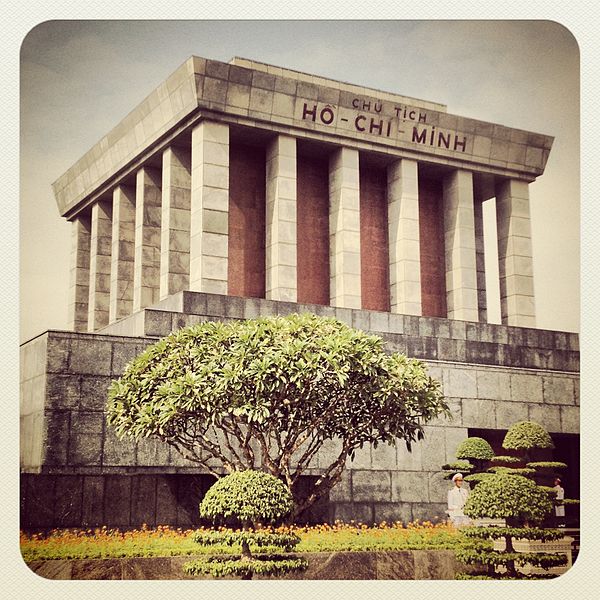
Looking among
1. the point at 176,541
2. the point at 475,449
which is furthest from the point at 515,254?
the point at 176,541

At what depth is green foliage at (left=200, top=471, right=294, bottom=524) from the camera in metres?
10.8

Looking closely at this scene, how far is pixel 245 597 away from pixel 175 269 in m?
8.57

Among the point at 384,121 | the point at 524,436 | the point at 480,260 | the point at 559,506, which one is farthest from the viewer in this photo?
the point at 480,260

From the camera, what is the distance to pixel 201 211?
17.4 m

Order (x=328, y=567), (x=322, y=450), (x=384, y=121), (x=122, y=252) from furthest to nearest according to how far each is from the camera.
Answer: (x=122, y=252)
(x=384, y=121)
(x=322, y=450)
(x=328, y=567)

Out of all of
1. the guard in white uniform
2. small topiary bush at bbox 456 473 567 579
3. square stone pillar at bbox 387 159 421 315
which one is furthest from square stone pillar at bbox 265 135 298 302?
small topiary bush at bbox 456 473 567 579

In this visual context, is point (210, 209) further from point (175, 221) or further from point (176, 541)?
point (176, 541)

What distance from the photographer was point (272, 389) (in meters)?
11.8

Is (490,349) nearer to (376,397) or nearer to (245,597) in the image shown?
(376,397)

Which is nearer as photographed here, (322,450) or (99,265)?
(322,450)

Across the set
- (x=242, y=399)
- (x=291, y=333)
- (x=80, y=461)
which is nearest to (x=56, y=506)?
(x=80, y=461)

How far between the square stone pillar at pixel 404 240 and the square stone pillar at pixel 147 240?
188 inches

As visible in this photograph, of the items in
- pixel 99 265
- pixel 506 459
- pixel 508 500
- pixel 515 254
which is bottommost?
pixel 508 500

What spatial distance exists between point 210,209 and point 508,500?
817 centimetres
